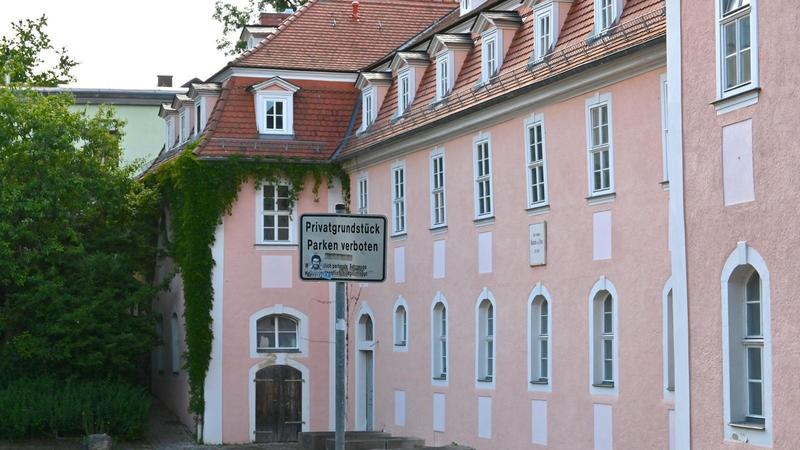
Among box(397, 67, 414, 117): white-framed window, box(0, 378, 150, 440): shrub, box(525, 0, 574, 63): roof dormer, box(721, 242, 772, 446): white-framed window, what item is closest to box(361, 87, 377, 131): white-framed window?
box(397, 67, 414, 117): white-framed window

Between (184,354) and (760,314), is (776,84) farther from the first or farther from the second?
(184,354)

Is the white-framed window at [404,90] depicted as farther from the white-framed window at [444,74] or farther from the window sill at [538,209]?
the window sill at [538,209]

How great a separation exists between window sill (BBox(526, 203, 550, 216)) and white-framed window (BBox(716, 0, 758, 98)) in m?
10.5

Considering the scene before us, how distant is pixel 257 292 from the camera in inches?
1428

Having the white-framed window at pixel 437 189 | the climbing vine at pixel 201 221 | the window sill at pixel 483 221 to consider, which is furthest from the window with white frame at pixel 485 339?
the climbing vine at pixel 201 221

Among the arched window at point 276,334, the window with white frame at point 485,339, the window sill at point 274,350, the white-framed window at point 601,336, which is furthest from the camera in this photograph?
the arched window at point 276,334

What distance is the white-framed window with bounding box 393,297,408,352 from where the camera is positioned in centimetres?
3262

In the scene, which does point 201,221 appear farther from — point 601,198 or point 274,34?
point 601,198

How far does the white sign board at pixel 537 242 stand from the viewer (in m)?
25.7

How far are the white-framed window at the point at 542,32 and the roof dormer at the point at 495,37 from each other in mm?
1490

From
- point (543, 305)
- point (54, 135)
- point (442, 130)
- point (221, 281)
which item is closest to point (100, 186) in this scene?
point (54, 135)

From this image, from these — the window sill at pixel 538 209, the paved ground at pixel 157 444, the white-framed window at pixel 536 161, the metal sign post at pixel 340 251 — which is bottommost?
the paved ground at pixel 157 444

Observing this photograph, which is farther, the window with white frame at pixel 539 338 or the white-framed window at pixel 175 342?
the white-framed window at pixel 175 342

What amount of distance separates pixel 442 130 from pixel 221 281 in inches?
333
